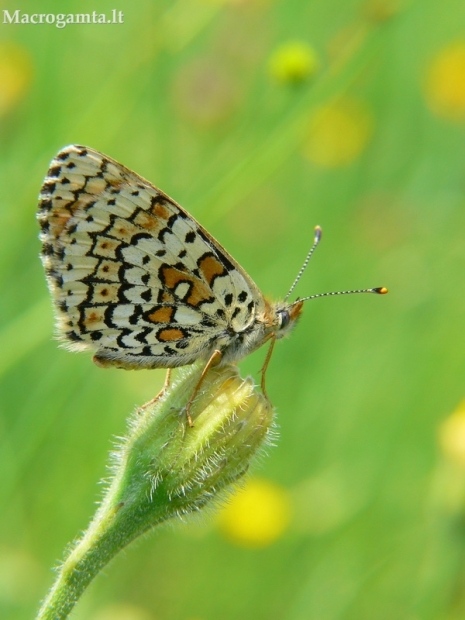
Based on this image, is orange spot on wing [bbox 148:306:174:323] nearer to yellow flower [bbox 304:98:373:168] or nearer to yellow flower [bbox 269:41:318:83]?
yellow flower [bbox 269:41:318:83]

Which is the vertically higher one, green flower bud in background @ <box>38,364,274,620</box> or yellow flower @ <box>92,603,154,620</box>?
green flower bud in background @ <box>38,364,274,620</box>

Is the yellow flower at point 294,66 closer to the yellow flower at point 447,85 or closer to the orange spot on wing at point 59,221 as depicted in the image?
the orange spot on wing at point 59,221

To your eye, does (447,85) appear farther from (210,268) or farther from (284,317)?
(210,268)

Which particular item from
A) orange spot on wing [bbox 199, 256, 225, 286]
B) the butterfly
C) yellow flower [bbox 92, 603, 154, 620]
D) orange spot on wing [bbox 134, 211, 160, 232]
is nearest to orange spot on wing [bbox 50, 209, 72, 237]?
the butterfly

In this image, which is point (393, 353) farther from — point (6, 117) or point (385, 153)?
point (6, 117)

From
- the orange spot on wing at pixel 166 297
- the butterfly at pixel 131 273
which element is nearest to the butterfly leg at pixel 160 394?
the butterfly at pixel 131 273

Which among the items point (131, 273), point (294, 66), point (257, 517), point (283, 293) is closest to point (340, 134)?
point (283, 293)
